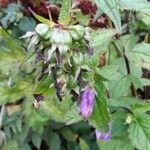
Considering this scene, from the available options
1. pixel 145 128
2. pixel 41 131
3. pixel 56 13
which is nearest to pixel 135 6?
pixel 145 128

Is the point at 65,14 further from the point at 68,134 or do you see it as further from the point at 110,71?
the point at 68,134

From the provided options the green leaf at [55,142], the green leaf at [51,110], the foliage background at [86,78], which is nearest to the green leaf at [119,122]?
the foliage background at [86,78]

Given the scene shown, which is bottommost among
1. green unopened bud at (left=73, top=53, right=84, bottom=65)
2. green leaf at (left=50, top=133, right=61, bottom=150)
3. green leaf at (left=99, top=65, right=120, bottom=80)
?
green leaf at (left=50, top=133, right=61, bottom=150)

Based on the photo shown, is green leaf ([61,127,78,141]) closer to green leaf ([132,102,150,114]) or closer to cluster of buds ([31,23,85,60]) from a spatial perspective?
green leaf ([132,102,150,114])

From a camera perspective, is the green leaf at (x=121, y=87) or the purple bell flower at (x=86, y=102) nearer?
the purple bell flower at (x=86, y=102)

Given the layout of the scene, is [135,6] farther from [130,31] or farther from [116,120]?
[130,31]

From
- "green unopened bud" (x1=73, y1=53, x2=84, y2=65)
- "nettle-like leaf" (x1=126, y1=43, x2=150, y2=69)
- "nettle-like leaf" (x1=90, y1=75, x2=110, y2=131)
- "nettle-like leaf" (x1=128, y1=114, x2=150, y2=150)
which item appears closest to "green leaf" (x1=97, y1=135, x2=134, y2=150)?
"nettle-like leaf" (x1=128, y1=114, x2=150, y2=150)

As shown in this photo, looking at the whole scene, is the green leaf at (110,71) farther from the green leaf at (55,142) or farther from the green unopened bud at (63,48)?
the green leaf at (55,142)
